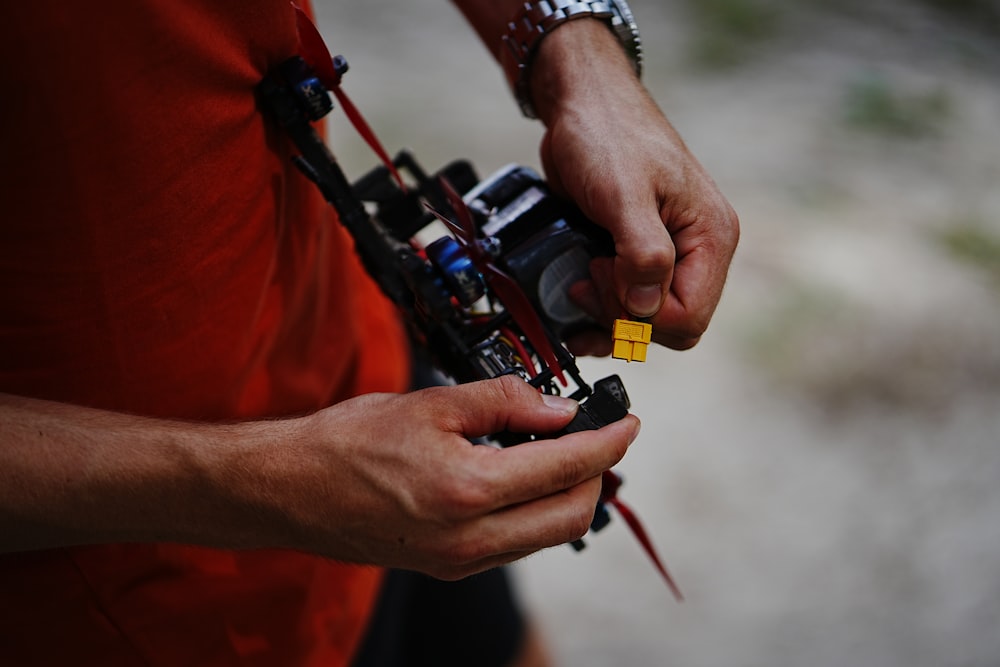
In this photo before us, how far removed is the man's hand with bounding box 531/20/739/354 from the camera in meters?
0.72

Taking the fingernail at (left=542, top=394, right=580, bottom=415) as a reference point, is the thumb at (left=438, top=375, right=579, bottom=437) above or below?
above

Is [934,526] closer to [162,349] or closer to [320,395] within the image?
[320,395]

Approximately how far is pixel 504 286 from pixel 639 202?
0.45ft

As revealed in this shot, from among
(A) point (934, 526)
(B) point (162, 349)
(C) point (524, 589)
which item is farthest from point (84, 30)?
(A) point (934, 526)

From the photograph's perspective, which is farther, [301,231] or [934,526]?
[934,526]

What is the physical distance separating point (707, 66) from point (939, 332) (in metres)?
1.42

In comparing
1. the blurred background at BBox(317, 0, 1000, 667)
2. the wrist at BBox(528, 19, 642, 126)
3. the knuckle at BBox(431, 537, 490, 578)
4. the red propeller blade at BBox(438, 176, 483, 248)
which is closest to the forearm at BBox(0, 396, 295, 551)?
the knuckle at BBox(431, 537, 490, 578)

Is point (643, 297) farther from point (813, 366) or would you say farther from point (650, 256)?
point (813, 366)

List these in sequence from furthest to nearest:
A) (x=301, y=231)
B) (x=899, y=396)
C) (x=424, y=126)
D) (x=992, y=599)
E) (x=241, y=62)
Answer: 1. (x=424, y=126)
2. (x=899, y=396)
3. (x=992, y=599)
4. (x=301, y=231)
5. (x=241, y=62)

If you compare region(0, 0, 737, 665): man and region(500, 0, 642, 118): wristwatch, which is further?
region(500, 0, 642, 118): wristwatch

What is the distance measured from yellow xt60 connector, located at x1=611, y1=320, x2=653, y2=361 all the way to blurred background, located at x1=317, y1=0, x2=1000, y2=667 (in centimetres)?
127

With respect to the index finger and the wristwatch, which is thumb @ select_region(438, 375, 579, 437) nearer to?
the index finger

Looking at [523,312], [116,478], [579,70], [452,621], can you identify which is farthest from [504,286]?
[452,621]

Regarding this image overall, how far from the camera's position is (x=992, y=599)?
72.4 inches
